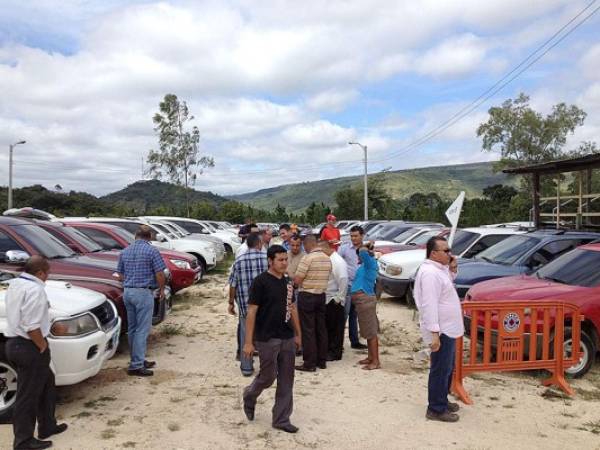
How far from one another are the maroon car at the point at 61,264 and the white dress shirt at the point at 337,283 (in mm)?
2255

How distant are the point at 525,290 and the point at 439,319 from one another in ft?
8.05

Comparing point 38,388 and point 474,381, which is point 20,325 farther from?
point 474,381

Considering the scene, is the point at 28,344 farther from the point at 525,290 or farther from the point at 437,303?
the point at 525,290

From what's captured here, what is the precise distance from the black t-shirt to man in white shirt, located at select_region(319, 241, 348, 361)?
2294 millimetres

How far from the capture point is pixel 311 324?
6.78m

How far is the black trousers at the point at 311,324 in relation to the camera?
673cm

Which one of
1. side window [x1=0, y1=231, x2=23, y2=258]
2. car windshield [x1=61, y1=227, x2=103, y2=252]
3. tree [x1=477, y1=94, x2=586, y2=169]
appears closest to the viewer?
side window [x1=0, y1=231, x2=23, y2=258]

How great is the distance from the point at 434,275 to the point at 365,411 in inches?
59.4

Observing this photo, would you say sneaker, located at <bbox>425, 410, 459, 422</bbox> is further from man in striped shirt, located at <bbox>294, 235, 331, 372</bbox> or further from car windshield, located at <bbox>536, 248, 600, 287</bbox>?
car windshield, located at <bbox>536, 248, 600, 287</bbox>

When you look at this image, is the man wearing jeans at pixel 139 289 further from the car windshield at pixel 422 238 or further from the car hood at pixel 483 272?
the car windshield at pixel 422 238

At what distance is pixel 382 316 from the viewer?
1048 centimetres

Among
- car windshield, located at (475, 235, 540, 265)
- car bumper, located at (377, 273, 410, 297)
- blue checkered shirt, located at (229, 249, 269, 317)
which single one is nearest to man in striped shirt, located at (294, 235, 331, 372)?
blue checkered shirt, located at (229, 249, 269, 317)

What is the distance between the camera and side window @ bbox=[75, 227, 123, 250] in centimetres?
1153

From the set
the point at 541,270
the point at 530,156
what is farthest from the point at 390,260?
the point at 530,156
